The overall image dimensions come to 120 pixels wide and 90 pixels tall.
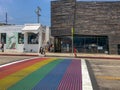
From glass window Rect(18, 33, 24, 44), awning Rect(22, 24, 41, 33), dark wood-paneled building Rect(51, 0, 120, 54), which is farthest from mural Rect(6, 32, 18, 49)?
dark wood-paneled building Rect(51, 0, 120, 54)

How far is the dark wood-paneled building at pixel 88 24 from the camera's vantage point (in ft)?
163

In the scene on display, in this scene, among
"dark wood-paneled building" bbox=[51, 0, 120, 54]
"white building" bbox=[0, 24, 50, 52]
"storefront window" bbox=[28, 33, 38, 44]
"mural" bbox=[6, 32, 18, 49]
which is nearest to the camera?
"white building" bbox=[0, 24, 50, 52]

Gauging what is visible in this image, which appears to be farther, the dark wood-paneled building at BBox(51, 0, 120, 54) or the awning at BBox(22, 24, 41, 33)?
the dark wood-paneled building at BBox(51, 0, 120, 54)

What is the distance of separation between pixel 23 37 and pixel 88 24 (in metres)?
9.90

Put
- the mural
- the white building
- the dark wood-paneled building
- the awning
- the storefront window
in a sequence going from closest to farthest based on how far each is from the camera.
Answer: the awning < the white building < the storefront window < the dark wood-paneled building < the mural

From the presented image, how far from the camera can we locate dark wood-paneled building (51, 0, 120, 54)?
163 ft

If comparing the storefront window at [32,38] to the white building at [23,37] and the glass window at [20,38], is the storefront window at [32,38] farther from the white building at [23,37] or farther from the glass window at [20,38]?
the glass window at [20,38]

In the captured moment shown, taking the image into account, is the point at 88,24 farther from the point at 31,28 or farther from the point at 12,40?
the point at 12,40

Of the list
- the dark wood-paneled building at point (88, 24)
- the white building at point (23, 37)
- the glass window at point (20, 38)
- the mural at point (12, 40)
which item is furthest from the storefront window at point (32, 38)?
the dark wood-paneled building at point (88, 24)

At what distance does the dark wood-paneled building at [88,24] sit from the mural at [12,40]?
620cm

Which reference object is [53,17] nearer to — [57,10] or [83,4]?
[57,10]

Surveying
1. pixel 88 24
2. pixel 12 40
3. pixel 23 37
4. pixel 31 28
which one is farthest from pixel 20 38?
pixel 88 24

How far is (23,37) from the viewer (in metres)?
49.8

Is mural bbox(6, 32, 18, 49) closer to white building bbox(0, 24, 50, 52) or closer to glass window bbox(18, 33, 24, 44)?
white building bbox(0, 24, 50, 52)
